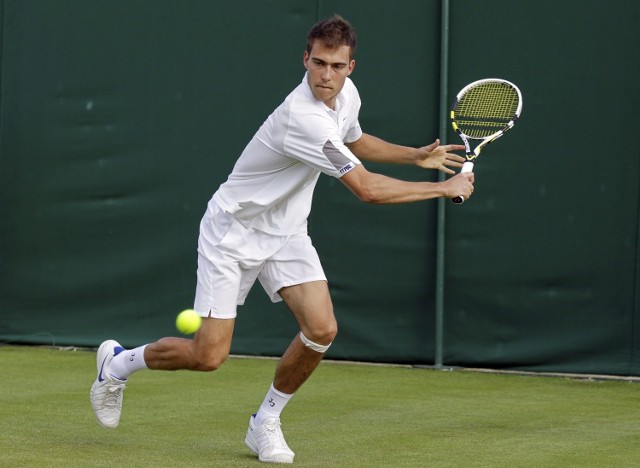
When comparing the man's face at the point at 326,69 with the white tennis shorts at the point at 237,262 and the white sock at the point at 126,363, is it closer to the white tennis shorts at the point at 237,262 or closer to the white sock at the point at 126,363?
the white tennis shorts at the point at 237,262

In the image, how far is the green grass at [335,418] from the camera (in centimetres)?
487

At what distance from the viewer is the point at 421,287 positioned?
26.1ft

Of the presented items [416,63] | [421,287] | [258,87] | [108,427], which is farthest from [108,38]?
[108,427]

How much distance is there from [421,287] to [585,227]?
1088mm

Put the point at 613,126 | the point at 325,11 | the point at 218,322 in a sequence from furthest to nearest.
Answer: the point at 325,11 < the point at 613,126 < the point at 218,322

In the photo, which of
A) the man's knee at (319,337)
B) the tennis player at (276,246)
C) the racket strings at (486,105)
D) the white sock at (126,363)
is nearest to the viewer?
the tennis player at (276,246)

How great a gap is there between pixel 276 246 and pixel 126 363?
78cm

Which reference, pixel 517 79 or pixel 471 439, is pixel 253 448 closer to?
pixel 471 439

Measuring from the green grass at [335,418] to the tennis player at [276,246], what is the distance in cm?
28

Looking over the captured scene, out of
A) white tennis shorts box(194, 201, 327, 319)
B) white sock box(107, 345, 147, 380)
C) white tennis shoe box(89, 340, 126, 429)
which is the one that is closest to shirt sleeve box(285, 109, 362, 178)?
white tennis shorts box(194, 201, 327, 319)

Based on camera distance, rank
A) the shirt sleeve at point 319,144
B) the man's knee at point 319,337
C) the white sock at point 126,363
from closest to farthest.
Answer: the shirt sleeve at point 319,144, the man's knee at point 319,337, the white sock at point 126,363

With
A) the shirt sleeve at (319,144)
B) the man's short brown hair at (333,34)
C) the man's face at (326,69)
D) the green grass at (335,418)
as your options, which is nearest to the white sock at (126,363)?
the green grass at (335,418)

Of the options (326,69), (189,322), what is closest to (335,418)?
(189,322)

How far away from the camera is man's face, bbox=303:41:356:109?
468 cm
